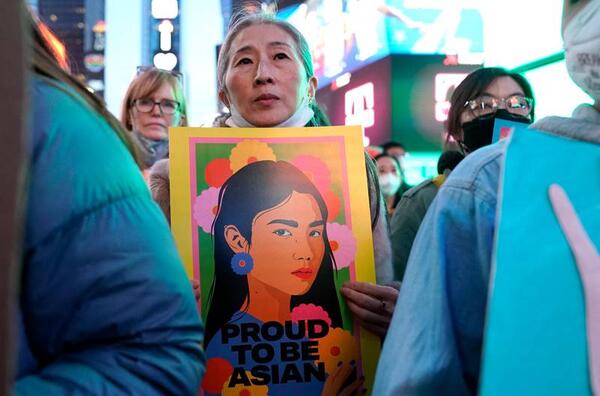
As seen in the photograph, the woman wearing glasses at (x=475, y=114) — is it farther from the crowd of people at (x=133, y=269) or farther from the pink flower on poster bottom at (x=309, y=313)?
the crowd of people at (x=133, y=269)

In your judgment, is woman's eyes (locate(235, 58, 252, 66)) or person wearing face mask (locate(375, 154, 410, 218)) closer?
woman's eyes (locate(235, 58, 252, 66))

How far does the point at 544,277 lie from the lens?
2.75 feet

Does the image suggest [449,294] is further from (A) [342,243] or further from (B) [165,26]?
(B) [165,26]

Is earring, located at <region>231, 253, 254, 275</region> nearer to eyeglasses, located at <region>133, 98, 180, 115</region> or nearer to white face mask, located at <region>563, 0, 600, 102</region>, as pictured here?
white face mask, located at <region>563, 0, 600, 102</region>

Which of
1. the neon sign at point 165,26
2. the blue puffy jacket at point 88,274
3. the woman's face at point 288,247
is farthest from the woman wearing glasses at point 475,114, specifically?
the neon sign at point 165,26

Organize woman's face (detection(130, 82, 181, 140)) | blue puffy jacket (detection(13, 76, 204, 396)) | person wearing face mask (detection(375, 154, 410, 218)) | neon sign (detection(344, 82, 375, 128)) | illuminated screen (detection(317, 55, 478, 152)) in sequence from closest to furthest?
blue puffy jacket (detection(13, 76, 204, 396)), woman's face (detection(130, 82, 181, 140)), person wearing face mask (detection(375, 154, 410, 218)), illuminated screen (detection(317, 55, 478, 152)), neon sign (detection(344, 82, 375, 128))

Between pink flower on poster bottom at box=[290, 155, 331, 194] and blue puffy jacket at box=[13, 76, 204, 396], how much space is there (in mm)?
779

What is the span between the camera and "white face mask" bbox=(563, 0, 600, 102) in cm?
94

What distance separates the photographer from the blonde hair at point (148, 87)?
3107 millimetres

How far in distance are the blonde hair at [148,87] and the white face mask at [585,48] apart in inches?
92.5

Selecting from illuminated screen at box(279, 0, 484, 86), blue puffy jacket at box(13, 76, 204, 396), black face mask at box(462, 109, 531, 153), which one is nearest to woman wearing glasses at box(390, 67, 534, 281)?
black face mask at box(462, 109, 531, 153)

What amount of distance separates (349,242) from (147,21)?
74.5 feet

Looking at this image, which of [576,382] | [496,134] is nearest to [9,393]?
[576,382]

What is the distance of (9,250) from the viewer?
61 centimetres
